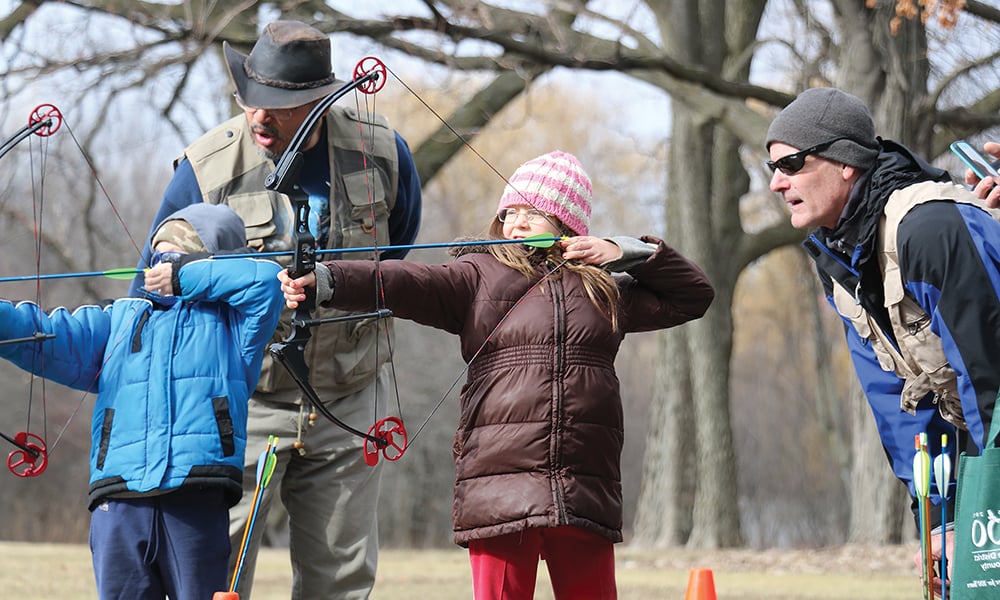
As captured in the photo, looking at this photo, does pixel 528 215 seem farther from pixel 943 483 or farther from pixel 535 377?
pixel 943 483

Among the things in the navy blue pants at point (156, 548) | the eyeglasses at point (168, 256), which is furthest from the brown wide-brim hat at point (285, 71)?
the navy blue pants at point (156, 548)

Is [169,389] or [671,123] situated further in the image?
[671,123]

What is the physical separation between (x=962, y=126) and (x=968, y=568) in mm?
9900

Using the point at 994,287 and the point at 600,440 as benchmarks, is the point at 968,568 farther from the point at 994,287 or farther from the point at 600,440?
the point at 600,440

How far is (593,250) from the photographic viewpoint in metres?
3.84

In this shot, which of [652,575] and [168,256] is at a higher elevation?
[168,256]

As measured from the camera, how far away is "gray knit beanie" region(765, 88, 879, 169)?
3.66 metres

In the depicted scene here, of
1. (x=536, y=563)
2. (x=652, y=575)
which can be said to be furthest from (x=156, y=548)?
(x=652, y=575)

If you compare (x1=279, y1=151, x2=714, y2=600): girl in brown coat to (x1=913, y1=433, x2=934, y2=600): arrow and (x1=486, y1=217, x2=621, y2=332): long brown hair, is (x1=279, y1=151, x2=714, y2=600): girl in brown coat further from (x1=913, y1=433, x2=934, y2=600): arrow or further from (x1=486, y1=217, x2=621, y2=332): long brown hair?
(x1=913, y1=433, x2=934, y2=600): arrow

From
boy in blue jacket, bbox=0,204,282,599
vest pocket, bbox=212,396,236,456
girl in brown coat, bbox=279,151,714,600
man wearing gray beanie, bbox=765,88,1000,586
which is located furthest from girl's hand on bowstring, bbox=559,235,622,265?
vest pocket, bbox=212,396,236,456

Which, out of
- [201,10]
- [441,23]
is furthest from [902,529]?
[201,10]

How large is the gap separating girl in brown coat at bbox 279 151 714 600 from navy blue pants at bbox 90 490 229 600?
29.3 inches

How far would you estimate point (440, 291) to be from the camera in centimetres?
381

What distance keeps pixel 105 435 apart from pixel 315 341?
0.75 metres
